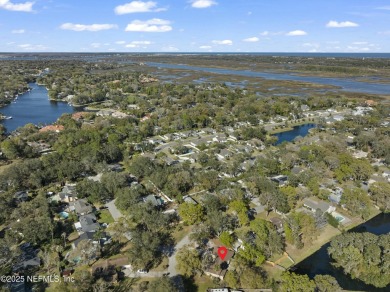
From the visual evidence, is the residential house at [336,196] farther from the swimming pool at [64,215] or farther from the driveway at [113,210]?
the swimming pool at [64,215]

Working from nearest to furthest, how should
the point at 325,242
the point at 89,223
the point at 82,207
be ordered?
the point at 325,242 → the point at 89,223 → the point at 82,207

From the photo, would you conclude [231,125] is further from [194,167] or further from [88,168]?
[88,168]

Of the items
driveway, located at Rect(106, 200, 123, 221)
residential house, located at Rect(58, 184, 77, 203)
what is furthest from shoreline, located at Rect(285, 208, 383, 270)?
residential house, located at Rect(58, 184, 77, 203)

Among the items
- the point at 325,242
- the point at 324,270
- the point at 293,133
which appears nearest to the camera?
the point at 324,270

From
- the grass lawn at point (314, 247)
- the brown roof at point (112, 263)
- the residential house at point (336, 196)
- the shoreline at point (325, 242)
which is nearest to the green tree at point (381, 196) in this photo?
the shoreline at point (325, 242)

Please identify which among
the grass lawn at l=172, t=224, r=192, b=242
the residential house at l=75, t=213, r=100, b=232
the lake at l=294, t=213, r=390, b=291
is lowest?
the lake at l=294, t=213, r=390, b=291

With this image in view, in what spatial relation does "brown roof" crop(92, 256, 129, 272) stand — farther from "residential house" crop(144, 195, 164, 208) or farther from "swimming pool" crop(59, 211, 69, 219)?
"swimming pool" crop(59, 211, 69, 219)

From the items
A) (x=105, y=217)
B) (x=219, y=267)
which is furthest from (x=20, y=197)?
(x=219, y=267)

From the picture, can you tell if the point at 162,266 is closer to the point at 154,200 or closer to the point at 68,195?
the point at 154,200
